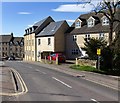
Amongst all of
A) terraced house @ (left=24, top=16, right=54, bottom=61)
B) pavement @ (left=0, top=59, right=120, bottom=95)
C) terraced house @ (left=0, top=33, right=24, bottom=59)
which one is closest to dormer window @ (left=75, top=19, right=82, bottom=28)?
terraced house @ (left=24, top=16, right=54, bottom=61)

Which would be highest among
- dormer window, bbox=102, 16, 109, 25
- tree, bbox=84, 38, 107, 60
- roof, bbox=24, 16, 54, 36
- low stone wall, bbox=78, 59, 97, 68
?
roof, bbox=24, 16, 54, 36

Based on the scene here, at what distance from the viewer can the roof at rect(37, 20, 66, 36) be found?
2634 inches

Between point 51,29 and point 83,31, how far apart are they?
12202 mm

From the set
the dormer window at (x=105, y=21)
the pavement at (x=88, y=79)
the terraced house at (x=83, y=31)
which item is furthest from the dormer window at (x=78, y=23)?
the pavement at (x=88, y=79)

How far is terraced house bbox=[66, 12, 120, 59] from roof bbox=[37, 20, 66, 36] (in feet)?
9.84

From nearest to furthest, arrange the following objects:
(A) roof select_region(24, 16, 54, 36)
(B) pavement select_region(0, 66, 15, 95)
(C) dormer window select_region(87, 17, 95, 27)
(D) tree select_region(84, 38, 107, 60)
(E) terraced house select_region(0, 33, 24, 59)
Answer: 1. (B) pavement select_region(0, 66, 15, 95)
2. (D) tree select_region(84, 38, 107, 60)
3. (C) dormer window select_region(87, 17, 95, 27)
4. (A) roof select_region(24, 16, 54, 36)
5. (E) terraced house select_region(0, 33, 24, 59)

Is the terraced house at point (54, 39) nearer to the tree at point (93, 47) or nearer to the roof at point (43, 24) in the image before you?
the roof at point (43, 24)

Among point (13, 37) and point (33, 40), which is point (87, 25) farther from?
point (13, 37)

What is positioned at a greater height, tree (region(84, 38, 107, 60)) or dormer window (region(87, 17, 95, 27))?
dormer window (region(87, 17, 95, 27))

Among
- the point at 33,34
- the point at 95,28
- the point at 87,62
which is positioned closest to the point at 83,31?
the point at 95,28

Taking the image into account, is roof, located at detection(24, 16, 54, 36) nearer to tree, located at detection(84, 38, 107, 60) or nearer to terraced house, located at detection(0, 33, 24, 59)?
tree, located at detection(84, 38, 107, 60)

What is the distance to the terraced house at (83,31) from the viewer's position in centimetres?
5575

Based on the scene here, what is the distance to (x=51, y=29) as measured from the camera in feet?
230

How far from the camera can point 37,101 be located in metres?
14.0
